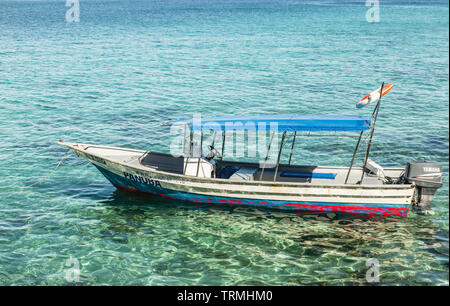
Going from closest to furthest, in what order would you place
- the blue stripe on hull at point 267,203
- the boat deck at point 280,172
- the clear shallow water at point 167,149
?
the clear shallow water at point 167,149
the blue stripe on hull at point 267,203
the boat deck at point 280,172

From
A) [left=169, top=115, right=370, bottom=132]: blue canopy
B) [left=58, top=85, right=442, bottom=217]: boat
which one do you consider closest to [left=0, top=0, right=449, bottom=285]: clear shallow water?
[left=58, top=85, right=442, bottom=217]: boat

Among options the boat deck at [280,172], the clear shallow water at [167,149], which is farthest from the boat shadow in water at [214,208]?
the boat deck at [280,172]

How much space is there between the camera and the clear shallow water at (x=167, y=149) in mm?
14578

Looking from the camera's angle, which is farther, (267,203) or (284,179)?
(284,179)

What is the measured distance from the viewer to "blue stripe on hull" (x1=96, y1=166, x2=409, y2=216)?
17.4m

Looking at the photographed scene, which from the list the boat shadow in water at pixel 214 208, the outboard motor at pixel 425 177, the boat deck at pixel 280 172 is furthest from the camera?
the boat deck at pixel 280 172

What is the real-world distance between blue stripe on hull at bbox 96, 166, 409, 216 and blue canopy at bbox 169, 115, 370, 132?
9.37 ft

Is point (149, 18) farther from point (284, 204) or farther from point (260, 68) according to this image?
point (284, 204)

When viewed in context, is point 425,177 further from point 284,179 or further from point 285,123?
point 285,123

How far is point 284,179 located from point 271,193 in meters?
1.71

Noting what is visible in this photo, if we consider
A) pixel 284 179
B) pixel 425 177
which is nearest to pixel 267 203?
pixel 284 179

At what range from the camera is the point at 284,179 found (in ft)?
62.6

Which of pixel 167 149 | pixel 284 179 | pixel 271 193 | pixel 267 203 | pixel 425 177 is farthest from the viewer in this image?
pixel 167 149

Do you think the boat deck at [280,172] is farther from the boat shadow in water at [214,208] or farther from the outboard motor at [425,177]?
the outboard motor at [425,177]
